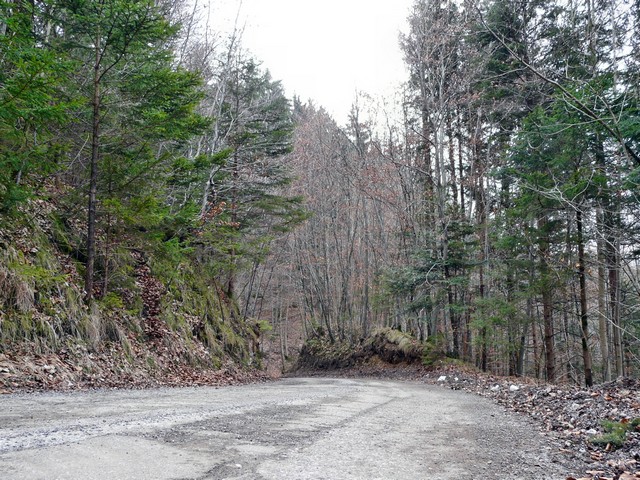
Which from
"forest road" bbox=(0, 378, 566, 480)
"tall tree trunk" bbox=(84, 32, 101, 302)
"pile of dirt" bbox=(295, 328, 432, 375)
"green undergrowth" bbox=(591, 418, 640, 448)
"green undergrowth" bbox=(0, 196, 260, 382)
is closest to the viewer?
"forest road" bbox=(0, 378, 566, 480)

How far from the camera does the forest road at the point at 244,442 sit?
9.33 feet

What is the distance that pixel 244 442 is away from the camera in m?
3.74

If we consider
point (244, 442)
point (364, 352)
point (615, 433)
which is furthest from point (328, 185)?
point (244, 442)

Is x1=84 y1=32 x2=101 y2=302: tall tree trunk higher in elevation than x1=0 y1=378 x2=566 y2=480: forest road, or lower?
higher

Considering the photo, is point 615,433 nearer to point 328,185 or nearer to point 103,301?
point 103,301

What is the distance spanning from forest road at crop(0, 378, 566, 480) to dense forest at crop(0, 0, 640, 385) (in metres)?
3.88

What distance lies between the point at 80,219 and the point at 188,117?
12.4 ft

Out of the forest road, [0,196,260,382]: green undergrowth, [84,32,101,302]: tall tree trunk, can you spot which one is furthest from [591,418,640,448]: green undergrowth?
[84,32,101,302]: tall tree trunk

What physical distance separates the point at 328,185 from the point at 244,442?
2279cm

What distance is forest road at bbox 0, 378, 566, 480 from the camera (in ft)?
9.33

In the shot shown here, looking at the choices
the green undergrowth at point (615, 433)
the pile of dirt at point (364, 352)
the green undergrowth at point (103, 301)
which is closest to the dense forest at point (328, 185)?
the green undergrowth at point (103, 301)

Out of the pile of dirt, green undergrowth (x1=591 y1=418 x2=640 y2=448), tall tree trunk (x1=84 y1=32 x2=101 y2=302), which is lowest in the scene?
the pile of dirt

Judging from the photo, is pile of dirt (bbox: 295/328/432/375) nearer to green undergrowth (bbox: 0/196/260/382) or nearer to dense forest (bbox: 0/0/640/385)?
dense forest (bbox: 0/0/640/385)

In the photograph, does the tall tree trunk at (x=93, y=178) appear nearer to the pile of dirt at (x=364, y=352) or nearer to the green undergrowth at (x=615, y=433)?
the green undergrowth at (x=615, y=433)
